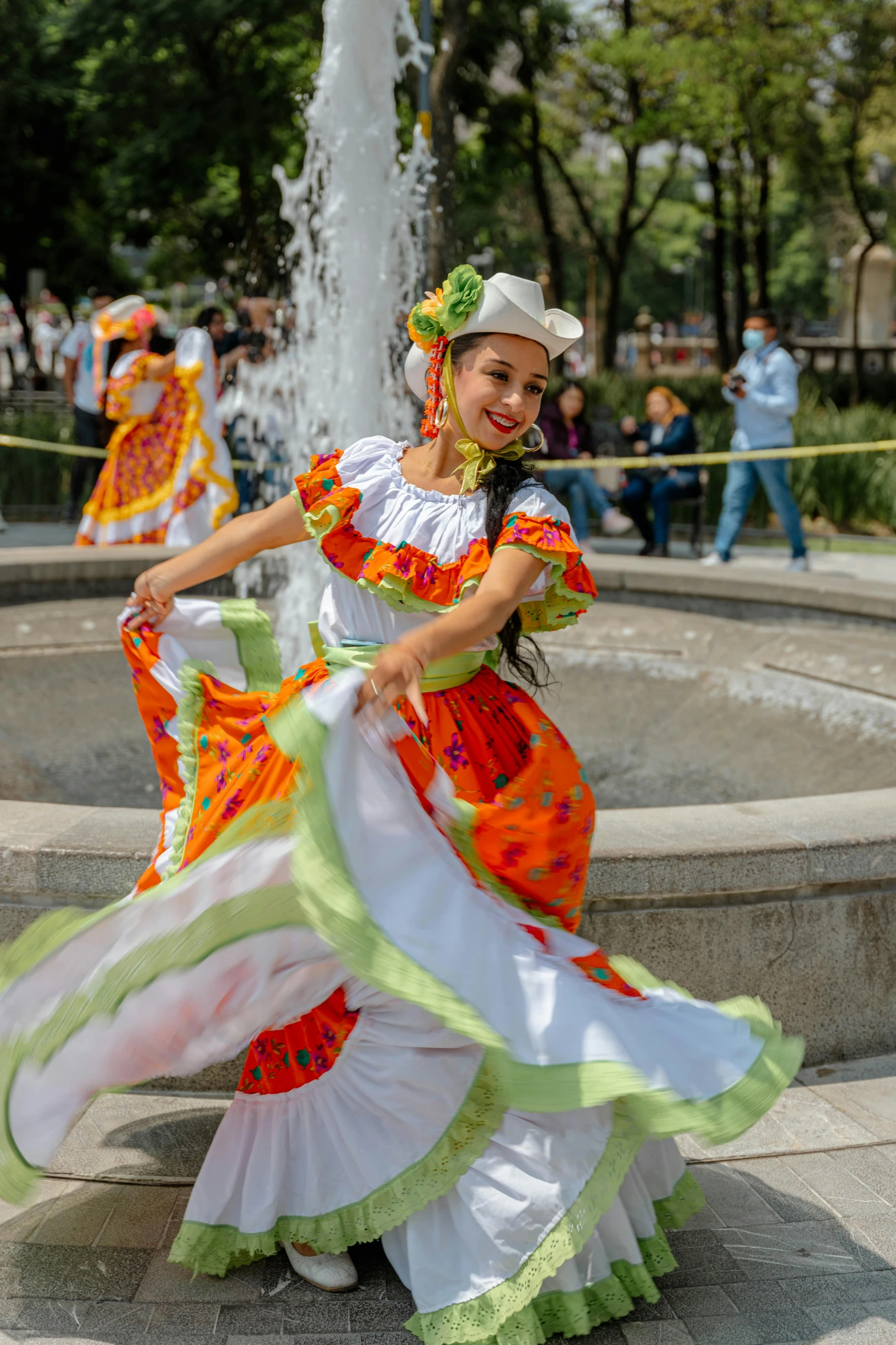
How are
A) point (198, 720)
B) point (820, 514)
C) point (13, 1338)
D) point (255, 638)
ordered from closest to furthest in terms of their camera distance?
point (13, 1338) < point (198, 720) < point (255, 638) < point (820, 514)

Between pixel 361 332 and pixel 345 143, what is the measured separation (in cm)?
122

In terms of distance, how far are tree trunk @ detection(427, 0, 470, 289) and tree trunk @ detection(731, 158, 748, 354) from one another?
8.69 meters

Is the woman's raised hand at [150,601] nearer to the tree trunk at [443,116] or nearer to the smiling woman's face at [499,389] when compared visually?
the smiling woman's face at [499,389]

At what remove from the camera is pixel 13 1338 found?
8.21ft

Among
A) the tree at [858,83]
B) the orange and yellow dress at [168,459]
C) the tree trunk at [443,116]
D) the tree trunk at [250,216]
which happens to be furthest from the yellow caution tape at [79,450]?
the tree at [858,83]

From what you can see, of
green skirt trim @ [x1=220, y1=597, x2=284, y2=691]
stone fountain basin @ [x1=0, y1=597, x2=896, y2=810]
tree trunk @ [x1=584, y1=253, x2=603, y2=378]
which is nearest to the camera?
green skirt trim @ [x1=220, y1=597, x2=284, y2=691]

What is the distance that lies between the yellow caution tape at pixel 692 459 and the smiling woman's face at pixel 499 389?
23.4 feet

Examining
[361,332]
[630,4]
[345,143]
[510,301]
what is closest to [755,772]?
[510,301]

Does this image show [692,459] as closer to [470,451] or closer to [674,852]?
[674,852]

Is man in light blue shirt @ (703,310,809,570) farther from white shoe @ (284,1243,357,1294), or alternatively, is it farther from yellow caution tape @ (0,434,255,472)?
white shoe @ (284,1243,357,1294)

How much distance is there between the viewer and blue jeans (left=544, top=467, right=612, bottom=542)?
39.1 feet

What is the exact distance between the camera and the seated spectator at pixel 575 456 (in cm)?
1195

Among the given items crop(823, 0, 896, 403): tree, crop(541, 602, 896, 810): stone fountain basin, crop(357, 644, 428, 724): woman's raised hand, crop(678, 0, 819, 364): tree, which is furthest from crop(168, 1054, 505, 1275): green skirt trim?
crop(823, 0, 896, 403): tree

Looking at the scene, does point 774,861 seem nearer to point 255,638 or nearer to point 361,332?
point 255,638
